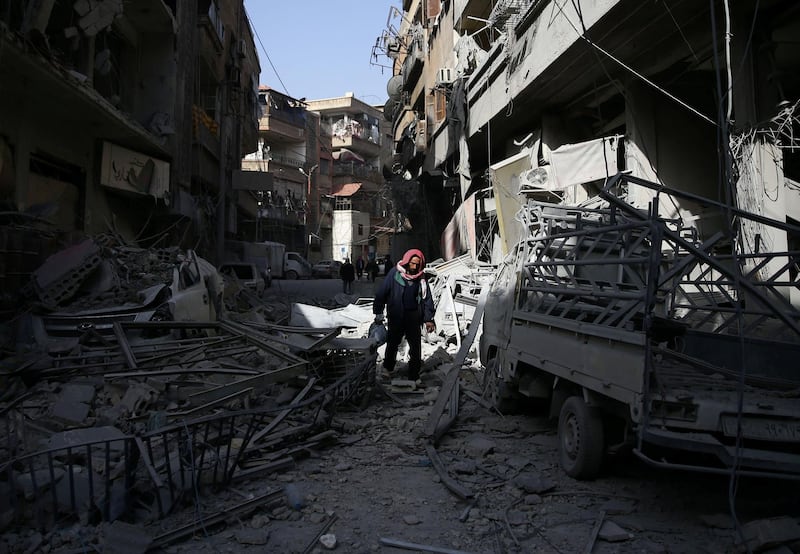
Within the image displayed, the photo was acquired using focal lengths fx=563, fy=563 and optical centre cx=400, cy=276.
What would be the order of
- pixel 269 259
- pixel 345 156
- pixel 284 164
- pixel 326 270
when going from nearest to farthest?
pixel 269 259 → pixel 326 270 → pixel 284 164 → pixel 345 156

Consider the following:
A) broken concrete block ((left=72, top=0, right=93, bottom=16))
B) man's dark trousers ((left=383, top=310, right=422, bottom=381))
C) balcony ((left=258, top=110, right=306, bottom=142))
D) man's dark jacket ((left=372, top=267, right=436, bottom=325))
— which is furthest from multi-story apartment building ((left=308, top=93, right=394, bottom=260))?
man's dark jacket ((left=372, top=267, right=436, bottom=325))

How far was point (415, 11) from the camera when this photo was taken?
31.0 m

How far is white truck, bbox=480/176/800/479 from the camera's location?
3.25 meters

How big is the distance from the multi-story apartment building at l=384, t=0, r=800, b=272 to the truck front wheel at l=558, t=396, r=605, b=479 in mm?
2512

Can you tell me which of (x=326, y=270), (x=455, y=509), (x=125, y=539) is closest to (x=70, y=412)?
(x=125, y=539)

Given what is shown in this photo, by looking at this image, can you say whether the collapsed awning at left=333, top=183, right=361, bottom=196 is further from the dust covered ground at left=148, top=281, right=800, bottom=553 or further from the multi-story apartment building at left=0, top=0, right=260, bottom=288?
the dust covered ground at left=148, top=281, right=800, bottom=553

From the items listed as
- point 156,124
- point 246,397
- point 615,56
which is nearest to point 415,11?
point 156,124

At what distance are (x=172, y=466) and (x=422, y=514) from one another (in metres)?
1.77

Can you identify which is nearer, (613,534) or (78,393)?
(613,534)

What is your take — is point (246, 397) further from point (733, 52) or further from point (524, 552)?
point (733, 52)

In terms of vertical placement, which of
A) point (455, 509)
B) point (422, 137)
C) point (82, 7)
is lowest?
point (455, 509)

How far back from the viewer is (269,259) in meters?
29.8

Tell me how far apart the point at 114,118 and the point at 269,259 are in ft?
58.2

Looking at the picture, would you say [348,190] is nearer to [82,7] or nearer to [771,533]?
[82,7]
